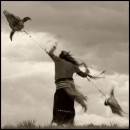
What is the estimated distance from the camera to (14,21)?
48.3 ft

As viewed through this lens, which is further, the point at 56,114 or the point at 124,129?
the point at 56,114

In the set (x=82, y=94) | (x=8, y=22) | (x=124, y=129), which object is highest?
(x=8, y=22)

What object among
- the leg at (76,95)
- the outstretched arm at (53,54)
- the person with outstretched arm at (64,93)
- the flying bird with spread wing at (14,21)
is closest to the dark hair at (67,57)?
the person with outstretched arm at (64,93)

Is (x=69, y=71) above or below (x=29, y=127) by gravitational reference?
above

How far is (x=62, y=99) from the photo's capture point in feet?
48.3

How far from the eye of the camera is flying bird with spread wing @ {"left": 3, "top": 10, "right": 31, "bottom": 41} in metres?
14.7

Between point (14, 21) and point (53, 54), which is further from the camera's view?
point (14, 21)

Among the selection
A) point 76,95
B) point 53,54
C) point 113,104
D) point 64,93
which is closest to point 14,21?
point 53,54

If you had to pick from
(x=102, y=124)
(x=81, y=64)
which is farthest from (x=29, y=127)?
(x=81, y=64)

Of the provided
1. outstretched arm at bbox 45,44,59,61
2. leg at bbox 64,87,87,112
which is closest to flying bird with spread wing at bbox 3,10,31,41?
outstretched arm at bbox 45,44,59,61

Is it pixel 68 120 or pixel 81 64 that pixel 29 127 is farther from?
pixel 81 64

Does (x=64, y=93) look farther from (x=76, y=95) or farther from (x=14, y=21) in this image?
(x=14, y=21)

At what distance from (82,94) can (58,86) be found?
0.70 metres

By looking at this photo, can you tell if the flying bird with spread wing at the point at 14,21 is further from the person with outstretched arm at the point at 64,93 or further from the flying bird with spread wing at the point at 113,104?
the flying bird with spread wing at the point at 113,104
